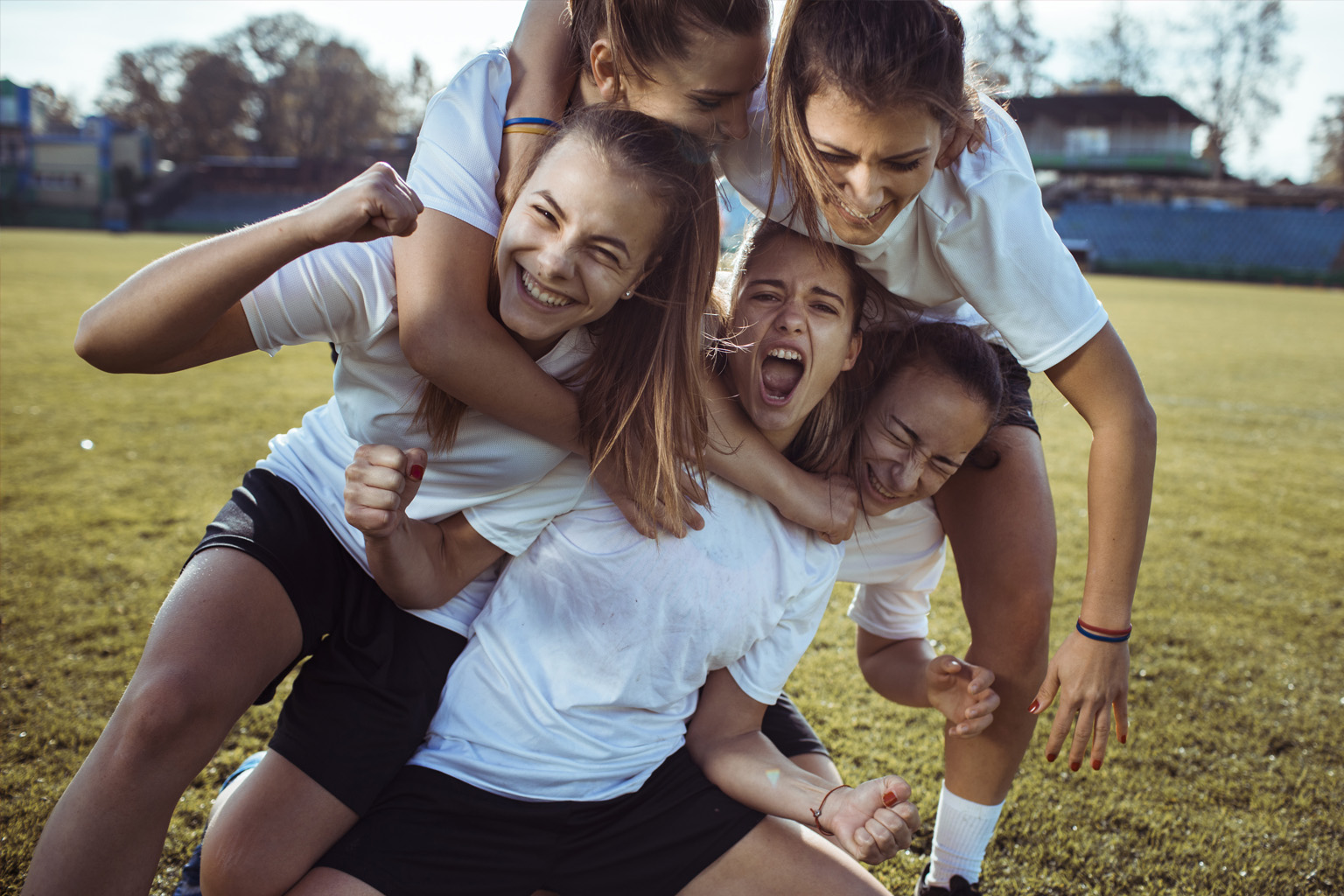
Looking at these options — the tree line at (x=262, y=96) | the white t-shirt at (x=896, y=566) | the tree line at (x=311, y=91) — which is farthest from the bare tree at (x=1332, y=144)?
the white t-shirt at (x=896, y=566)

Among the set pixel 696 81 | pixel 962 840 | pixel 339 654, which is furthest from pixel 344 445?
pixel 962 840

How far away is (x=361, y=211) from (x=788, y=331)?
1.04 meters

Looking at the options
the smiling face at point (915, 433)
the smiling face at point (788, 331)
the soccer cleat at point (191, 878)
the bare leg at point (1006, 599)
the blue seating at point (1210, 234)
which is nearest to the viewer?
the soccer cleat at point (191, 878)

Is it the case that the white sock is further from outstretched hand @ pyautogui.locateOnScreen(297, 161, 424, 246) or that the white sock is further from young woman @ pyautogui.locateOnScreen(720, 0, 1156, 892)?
outstretched hand @ pyautogui.locateOnScreen(297, 161, 424, 246)

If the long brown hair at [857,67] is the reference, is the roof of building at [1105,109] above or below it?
above

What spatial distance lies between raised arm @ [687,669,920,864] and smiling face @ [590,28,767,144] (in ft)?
4.37

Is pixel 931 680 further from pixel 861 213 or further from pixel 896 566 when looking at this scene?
pixel 861 213

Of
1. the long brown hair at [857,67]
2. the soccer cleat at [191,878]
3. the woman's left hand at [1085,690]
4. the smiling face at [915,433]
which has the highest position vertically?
the long brown hair at [857,67]

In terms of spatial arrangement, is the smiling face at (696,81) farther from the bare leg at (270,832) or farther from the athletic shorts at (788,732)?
the bare leg at (270,832)

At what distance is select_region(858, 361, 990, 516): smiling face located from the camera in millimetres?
2346

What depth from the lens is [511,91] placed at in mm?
2168

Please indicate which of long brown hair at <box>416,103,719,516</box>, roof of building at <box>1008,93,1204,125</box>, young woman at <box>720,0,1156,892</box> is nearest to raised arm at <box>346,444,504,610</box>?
long brown hair at <box>416,103,719,516</box>

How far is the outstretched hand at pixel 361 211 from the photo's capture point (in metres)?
1.61

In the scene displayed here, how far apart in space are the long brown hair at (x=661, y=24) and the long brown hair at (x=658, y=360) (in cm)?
13
